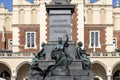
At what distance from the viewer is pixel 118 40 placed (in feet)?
227

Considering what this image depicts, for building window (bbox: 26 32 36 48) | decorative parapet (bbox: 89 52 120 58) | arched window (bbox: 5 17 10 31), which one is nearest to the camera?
decorative parapet (bbox: 89 52 120 58)

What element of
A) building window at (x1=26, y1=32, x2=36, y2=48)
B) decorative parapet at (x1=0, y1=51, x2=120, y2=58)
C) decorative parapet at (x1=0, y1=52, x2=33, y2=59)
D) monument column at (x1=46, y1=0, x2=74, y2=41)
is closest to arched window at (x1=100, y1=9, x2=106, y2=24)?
decorative parapet at (x1=0, y1=51, x2=120, y2=58)

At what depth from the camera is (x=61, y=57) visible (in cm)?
2716

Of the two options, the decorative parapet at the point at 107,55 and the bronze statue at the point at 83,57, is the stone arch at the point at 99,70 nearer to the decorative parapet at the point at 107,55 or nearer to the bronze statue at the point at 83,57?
the decorative parapet at the point at 107,55

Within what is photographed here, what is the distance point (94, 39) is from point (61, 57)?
3840 cm

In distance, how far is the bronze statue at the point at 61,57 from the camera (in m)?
26.9

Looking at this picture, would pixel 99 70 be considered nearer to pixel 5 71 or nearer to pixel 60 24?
pixel 5 71

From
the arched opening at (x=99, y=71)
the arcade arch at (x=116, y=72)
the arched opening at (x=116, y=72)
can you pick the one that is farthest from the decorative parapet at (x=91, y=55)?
the arched opening at (x=116, y=72)

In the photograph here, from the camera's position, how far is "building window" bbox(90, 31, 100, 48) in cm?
6494

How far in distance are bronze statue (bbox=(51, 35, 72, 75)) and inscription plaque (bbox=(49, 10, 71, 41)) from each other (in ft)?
3.70

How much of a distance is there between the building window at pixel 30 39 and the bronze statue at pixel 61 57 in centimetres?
3714

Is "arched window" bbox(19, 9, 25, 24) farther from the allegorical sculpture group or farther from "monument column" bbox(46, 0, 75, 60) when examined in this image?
the allegorical sculpture group

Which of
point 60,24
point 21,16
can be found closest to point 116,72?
point 21,16

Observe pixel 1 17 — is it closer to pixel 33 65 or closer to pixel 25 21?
pixel 25 21
